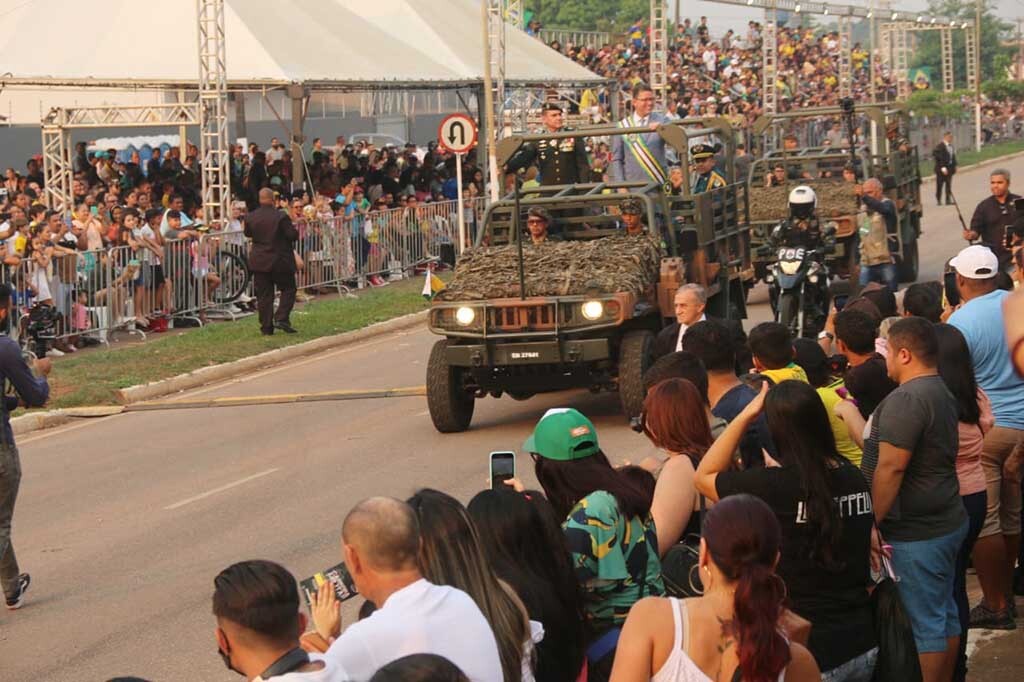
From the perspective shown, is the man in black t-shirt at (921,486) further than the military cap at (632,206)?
No

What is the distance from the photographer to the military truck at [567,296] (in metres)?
13.8

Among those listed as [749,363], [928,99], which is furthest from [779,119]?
[928,99]

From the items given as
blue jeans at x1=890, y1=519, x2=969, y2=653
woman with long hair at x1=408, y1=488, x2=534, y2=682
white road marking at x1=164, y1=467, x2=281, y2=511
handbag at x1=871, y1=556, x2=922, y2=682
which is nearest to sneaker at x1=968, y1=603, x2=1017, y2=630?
blue jeans at x1=890, y1=519, x2=969, y2=653

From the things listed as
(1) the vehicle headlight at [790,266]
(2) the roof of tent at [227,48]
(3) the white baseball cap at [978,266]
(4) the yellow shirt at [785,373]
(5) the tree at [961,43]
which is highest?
(5) the tree at [961,43]

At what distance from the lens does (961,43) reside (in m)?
106

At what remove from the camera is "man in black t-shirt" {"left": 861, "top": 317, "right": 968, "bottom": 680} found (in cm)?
633

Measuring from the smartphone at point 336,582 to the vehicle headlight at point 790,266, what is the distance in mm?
12441

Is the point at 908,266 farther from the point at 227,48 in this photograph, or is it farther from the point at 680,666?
the point at 680,666

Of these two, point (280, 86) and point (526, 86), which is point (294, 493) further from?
point (526, 86)

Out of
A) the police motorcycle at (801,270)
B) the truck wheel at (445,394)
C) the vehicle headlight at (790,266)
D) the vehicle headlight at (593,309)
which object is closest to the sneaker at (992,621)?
the vehicle headlight at (593,309)

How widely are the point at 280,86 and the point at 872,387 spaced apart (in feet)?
69.2

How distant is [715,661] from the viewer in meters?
4.46

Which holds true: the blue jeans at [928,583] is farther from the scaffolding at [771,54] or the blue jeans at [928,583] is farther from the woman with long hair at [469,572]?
the scaffolding at [771,54]

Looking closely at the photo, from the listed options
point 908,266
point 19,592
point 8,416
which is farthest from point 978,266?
point 908,266
